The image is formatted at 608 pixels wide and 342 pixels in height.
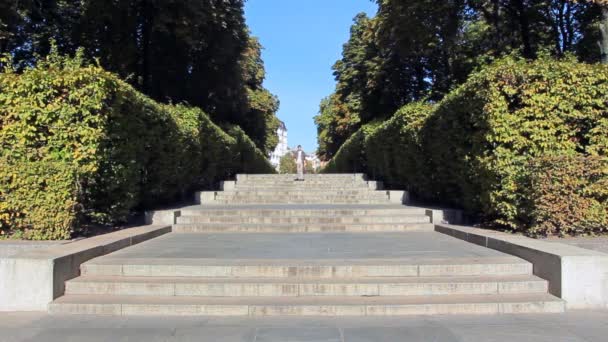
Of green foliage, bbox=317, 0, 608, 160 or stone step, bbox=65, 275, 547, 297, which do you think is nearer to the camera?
stone step, bbox=65, 275, 547, 297

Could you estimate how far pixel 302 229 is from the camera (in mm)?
10477

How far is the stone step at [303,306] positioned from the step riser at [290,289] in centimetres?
15

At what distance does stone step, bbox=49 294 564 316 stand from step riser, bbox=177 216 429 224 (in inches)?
211

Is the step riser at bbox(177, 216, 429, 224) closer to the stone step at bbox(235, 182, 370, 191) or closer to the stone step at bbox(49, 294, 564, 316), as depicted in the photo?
the stone step at bbox(49, 294, 564, 316)

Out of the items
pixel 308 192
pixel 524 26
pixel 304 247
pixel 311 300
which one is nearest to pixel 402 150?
pixel 308 192

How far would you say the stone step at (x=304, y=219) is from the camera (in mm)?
10883

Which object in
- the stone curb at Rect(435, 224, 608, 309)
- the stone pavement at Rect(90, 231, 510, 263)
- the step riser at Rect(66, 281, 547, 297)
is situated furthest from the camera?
the stone pavement at Rect(90, 231, 510, 263)

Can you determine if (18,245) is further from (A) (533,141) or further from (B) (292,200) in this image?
(B) (292,200)

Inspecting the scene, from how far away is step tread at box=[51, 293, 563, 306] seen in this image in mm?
5352

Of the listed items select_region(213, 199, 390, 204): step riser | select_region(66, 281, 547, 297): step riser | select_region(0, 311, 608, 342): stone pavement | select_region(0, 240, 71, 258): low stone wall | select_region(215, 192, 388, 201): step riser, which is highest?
select_region(215, 192, 388, 201): step riser

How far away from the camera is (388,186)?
693 inches

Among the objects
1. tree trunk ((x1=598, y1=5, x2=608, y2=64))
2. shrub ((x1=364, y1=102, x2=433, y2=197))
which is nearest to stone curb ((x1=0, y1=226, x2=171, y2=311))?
shrub ((x1=364, y1=102, x2=433, y2=197))

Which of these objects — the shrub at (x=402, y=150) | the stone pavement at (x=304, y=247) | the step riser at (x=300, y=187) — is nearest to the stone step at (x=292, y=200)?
the shrub at (x=402, y=150)

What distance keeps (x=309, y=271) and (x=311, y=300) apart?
634mm
